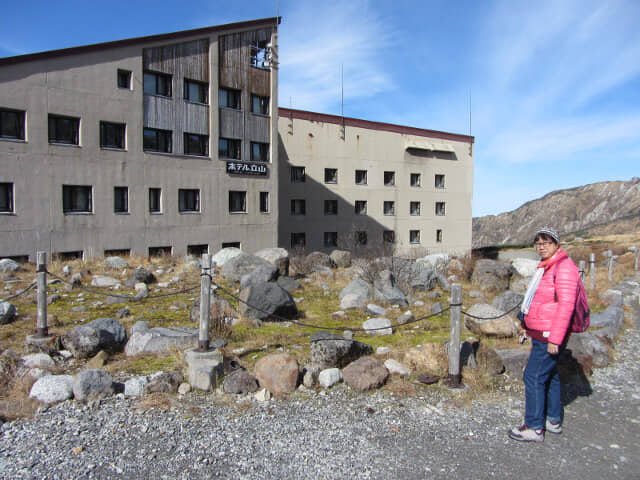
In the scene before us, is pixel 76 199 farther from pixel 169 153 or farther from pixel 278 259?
pixel 278 259

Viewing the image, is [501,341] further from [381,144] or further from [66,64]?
[381,144]

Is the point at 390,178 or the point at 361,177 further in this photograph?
the point at 390,178

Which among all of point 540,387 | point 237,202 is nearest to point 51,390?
point 540,387

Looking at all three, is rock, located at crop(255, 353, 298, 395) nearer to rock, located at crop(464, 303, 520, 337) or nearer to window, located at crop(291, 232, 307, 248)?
rock, located at crop(464, 303, 520, 337)

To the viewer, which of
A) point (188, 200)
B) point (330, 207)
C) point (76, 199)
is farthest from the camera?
point (330, 207)

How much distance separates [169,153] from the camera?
23812 mm

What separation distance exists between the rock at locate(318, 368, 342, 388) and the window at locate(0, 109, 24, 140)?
19.4 metres

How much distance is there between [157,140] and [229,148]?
4.31 m

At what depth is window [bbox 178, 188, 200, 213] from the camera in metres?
24.5

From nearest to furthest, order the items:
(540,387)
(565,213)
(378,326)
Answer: (540,387), (378,326), (565,213)

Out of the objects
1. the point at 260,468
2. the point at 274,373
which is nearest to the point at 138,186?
the point at 274,373

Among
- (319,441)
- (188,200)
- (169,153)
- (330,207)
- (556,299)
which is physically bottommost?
(319,441)

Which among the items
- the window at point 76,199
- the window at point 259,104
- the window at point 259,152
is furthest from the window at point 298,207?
the window at point 76,199

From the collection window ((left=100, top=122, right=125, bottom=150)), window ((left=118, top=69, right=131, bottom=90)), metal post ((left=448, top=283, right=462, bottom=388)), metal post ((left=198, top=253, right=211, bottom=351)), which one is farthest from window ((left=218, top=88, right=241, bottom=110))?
metal post ((left=448, top=283, right=462, bottom=388))
